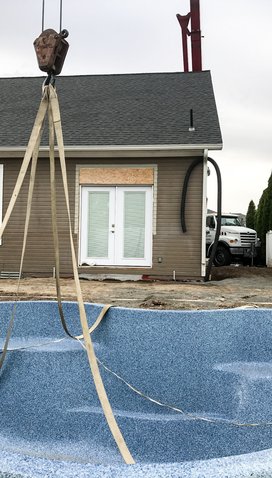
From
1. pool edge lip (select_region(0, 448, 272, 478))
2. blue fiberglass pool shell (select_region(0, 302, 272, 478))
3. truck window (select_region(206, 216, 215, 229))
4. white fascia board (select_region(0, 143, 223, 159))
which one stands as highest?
white fascia board (select_region(0, 143, 223, 159))

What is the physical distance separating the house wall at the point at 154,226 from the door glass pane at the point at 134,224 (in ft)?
1.11

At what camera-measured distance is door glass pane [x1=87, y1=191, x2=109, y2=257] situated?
12.8 m

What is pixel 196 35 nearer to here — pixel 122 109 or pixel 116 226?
pixel 122 109

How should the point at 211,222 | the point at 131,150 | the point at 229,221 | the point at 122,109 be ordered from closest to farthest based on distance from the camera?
the point at 131,150 → the point at 122,109 → the point at 211,222 → the point at 229,221

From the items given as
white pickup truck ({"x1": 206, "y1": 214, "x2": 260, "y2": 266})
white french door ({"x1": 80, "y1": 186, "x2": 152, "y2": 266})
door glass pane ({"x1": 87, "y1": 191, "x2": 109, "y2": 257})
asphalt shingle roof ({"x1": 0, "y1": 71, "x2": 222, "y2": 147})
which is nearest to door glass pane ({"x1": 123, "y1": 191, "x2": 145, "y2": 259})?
white french door ({"x1": 80, "y1": 186, "x2": 152, "y2": 266})

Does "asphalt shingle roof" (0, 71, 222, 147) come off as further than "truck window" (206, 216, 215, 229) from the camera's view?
No

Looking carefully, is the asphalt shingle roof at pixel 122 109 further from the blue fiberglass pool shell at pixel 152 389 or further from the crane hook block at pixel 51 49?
the crane hook block at pixel 51 49

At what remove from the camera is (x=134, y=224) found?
41.8 ft

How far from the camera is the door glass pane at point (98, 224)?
12.8 meters

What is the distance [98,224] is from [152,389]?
343 inches

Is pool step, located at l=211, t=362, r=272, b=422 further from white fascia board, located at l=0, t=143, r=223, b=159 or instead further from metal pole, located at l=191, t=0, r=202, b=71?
metal pole, located at l=191, t=0, r=202, b=71

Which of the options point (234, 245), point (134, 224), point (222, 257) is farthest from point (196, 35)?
point (134, 224)

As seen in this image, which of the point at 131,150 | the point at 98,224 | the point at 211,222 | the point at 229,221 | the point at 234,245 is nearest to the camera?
the point at 131,150

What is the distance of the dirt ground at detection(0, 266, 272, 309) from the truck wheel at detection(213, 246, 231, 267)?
20.2 ft
